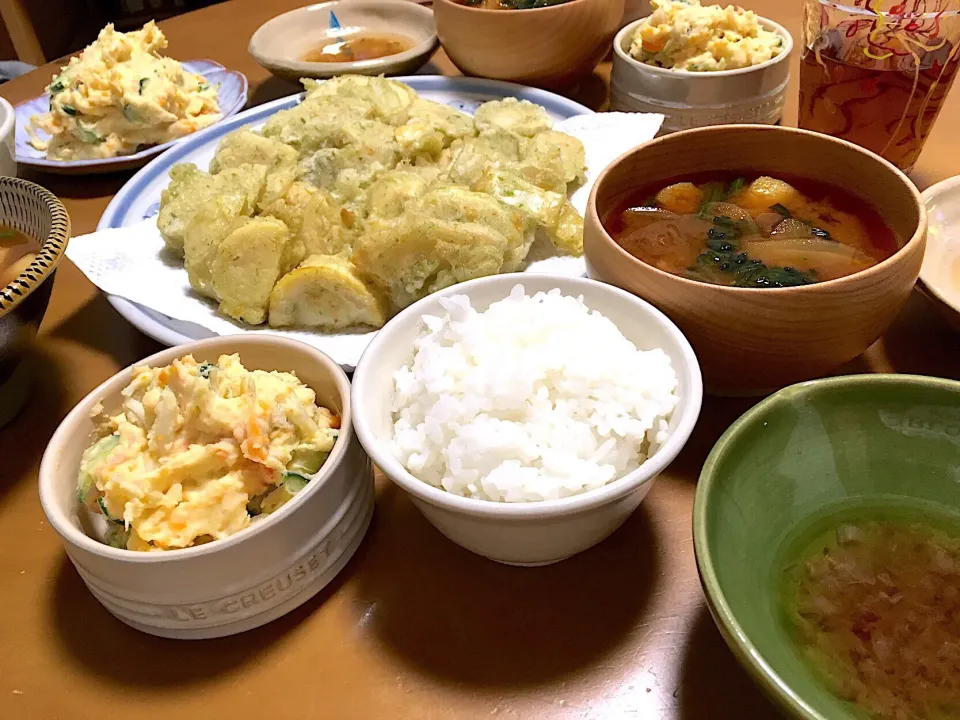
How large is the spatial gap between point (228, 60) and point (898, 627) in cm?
289

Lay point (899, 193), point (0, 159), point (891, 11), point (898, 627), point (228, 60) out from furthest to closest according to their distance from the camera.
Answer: point (228, 60)
point (0, 159)
point (891, 11)
point (899, 193)
point (898, 627)

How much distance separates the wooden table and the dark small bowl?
0.24 meters

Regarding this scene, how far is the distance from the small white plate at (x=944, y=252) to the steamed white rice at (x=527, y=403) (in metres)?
0.52

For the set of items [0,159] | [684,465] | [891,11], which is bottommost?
[684,465]

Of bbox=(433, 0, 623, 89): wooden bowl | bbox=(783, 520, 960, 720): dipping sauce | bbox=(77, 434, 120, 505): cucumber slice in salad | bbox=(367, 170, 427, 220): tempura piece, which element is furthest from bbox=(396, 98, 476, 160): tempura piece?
bbox=(783, 520, 960, 720): dipping sauce

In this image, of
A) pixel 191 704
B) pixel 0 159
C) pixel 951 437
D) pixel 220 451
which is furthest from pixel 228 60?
pixel 951 437

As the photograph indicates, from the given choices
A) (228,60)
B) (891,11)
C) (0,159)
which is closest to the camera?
(891,11)

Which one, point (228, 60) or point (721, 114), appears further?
point (228, 60)

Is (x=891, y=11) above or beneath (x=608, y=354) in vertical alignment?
above

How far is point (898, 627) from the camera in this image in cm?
90

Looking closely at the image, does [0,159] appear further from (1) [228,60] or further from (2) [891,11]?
(2) [891,11]

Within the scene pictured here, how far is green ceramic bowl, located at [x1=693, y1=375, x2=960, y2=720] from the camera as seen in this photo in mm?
895

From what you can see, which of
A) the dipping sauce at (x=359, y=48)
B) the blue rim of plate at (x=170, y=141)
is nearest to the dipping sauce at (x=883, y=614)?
the blue rim of plate at (x=170, y=141)

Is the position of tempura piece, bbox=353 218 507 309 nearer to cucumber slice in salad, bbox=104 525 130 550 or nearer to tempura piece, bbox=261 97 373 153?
tempura piece, bbox=261 97 373 153
